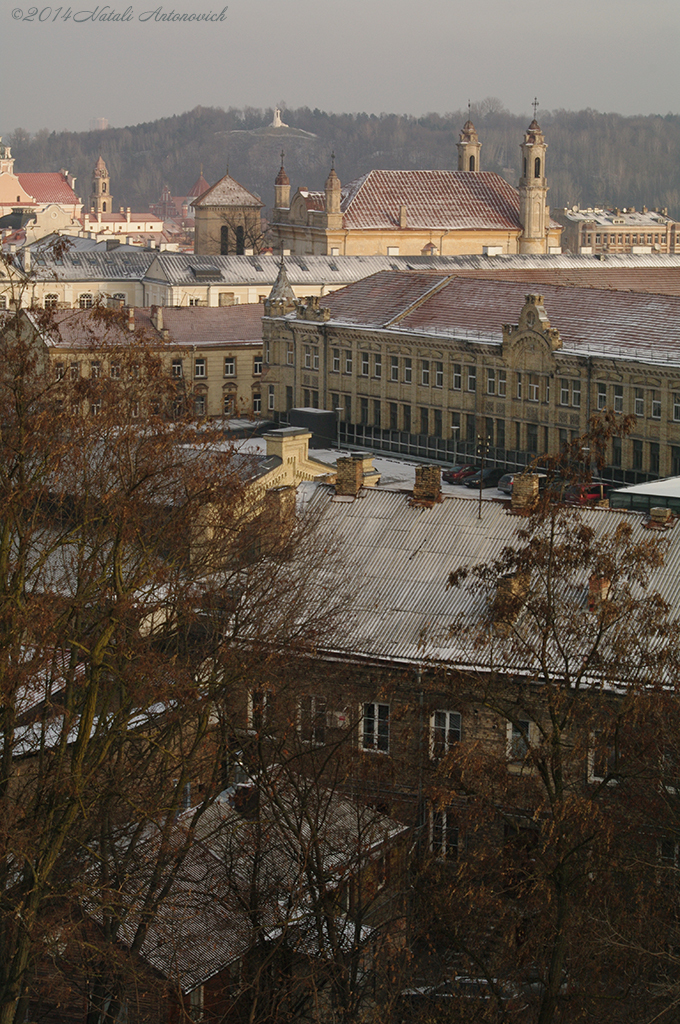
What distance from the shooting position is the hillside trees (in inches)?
861

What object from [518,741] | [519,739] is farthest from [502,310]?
[518,741]

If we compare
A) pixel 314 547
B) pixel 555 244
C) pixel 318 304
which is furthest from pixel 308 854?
pixel 555 244

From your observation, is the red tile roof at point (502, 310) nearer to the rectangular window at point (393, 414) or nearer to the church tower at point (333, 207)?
the rectangular window at point (393, 414)

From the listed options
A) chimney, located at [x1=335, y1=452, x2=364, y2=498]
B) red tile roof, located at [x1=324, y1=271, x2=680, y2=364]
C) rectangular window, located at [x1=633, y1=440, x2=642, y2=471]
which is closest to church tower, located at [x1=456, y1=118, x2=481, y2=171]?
red tile roof, located at [x1=324, y1=271, x2=680, y2=364]

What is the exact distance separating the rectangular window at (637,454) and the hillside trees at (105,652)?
41.3 meters

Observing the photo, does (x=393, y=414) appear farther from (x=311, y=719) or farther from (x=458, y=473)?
(x=311, y=719)

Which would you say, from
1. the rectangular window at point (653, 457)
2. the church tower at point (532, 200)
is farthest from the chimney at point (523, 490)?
the church tower at point (532, 200)

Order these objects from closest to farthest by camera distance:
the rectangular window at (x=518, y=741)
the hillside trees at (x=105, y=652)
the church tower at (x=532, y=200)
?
the hillside trees at (x=105, y=652), the rectangular window at (x=518, y=741), the church tower at (x=532, y=200)

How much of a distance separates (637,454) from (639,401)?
2.47 m

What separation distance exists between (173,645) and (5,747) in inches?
307

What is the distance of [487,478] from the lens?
73.4 meters

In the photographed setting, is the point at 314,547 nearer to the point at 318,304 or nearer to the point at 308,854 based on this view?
the point at 308,854

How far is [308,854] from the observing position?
23188mm

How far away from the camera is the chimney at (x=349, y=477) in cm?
3822
